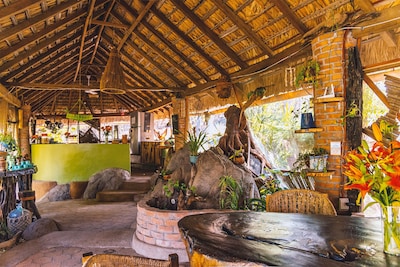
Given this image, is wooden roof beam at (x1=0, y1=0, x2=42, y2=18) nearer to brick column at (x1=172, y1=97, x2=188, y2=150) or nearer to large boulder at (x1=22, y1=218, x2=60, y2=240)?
large boulder at (x1=22, y1=218, x2=60, y2=240)

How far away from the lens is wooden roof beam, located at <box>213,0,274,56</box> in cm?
576

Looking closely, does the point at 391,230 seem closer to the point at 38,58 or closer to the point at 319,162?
the point at 319,162

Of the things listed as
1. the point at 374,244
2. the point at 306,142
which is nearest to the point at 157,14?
the point at 306,142

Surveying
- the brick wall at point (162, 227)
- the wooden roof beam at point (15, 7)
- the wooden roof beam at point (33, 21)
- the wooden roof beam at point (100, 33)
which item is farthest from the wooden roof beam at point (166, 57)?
the brick wall at point (162, 227)

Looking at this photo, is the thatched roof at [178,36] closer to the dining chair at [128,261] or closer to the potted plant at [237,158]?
the potted plant at [237,158]

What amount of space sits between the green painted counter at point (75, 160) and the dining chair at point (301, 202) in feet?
25.5

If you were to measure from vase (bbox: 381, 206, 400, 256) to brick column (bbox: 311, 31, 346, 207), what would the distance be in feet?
8.19

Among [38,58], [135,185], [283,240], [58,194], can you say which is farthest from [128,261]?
[58,194]

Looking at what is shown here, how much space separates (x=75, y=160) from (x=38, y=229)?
189 inches

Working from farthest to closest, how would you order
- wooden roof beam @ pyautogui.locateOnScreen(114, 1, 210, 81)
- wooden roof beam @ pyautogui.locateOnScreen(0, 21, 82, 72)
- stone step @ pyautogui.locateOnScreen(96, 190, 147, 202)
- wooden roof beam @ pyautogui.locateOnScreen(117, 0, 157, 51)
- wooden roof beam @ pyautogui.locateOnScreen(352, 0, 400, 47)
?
stone step @ pyautogui.locateOnScreen(96, 190, 147, 202)
wooden roof beam @ pyautogui.locateOnScreen(114, 1, 210, 81)
wooden roof beam @ pyautogui.locateOnScreen(0, 21, 82, 72)
wooden roof beam @ pyautogui.locateOnScreen(117, 0, 157, 51)
wooden roof beam @ pyautogui.locateOnScreen(352, 0, 400, 47)

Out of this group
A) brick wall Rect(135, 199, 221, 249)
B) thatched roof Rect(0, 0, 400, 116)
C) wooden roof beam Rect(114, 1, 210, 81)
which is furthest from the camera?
wooden roof beam Rect(114, 1, 210, 81)

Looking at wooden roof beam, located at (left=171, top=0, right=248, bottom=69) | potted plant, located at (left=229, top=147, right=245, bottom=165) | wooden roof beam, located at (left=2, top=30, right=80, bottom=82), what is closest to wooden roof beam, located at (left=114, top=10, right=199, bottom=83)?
wooden roof beam, located at (left=2, top=30, right=80, bottom=82)

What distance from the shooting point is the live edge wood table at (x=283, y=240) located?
1565mm

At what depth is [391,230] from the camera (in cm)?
162
